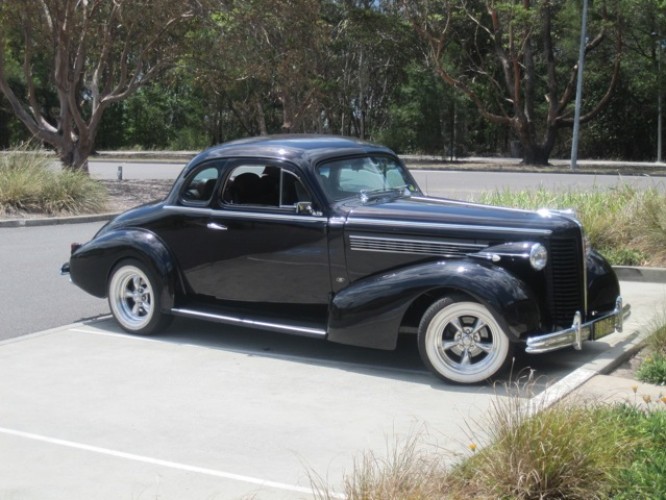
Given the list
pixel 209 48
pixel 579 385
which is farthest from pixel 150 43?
pixel 579 385

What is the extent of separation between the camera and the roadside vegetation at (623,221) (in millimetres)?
11430

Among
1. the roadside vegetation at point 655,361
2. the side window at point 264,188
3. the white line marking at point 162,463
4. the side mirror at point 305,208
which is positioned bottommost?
the white line marking at point 162,463

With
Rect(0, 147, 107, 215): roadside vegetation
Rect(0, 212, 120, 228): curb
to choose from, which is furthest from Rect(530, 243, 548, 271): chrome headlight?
Rect(0, 147, 107, 215): roadside vegetation

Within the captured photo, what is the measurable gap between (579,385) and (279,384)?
219 cm

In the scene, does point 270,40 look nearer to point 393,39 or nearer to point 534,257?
point 393,39

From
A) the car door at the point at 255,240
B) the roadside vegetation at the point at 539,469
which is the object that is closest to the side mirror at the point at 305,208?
the car door at the point at 255,240

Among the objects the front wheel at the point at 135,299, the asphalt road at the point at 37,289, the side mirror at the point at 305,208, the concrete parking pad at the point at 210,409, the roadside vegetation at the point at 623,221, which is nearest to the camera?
the concrete parking pad at the point at 210,409

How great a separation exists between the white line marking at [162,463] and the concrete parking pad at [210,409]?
1 cm

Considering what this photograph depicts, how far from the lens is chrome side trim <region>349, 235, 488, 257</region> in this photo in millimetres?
6988

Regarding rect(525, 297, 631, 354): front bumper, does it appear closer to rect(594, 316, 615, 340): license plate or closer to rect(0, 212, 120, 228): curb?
rect(594, 316, 615, 340): license plate

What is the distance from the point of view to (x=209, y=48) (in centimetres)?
2667

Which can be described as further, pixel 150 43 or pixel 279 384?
pixel 150 43

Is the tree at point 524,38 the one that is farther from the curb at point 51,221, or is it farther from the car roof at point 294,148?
the car roof at point 294,148

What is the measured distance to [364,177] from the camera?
8094 mm
